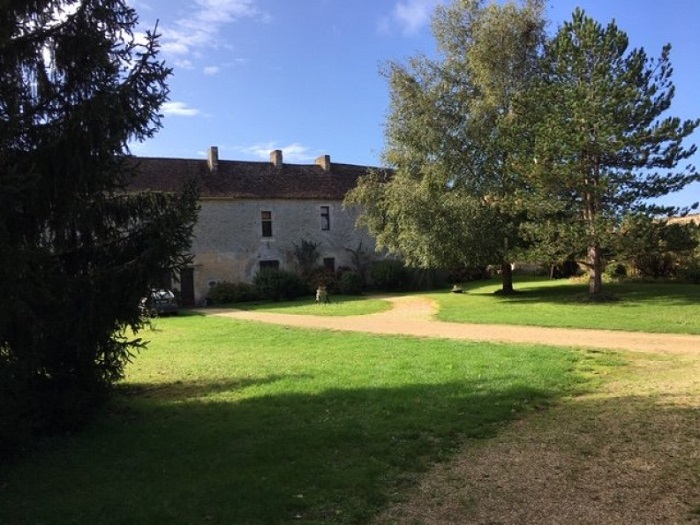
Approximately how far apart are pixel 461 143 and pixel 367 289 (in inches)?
586

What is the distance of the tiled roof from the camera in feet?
114

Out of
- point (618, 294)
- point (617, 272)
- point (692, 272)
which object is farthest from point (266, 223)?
point (692, 272)

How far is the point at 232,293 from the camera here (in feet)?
106

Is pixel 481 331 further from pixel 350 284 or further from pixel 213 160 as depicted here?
pixel 213 160

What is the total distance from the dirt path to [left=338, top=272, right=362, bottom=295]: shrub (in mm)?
24899

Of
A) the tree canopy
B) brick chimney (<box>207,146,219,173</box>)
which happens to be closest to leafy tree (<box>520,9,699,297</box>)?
the tree canopy

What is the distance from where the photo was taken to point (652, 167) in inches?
783

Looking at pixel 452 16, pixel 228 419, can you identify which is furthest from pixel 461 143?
pixel 228 419

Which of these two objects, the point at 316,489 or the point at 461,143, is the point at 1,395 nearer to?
the point at 316,489

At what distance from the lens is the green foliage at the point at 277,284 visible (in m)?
31.8

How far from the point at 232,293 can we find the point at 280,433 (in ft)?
86.6

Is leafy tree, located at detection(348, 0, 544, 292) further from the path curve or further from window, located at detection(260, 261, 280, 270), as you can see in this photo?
window, located at detection(260, 261, 280, 270)

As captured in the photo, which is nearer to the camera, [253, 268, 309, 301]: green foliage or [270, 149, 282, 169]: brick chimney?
[253, 268, 309, 301]: green foliage

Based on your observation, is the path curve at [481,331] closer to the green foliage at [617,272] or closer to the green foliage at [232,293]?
the green foliage at [232,293]
